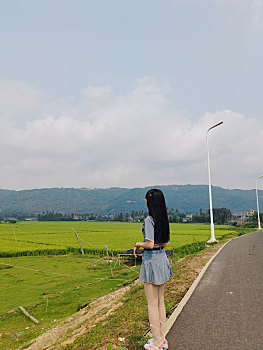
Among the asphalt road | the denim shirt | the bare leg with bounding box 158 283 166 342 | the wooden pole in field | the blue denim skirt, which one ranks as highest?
the denim shirt

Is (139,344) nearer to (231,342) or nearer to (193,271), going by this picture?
(231,342)

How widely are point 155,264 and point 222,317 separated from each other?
227 centimetres

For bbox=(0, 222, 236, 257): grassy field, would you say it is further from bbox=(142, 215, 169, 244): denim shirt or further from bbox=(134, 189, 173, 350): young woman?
bbox=(142, 215, 169, 244): denim shirt

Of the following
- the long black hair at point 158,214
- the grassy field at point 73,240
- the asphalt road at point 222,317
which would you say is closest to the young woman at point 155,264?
the long black hair at point 158,214

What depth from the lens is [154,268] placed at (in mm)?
3484

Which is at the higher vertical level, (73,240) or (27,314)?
(27,314)

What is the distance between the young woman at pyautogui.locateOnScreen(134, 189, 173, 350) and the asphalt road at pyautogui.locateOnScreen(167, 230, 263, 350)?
0.48m

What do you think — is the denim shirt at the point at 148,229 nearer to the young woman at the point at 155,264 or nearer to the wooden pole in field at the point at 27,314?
the young woman at the point at 155,264

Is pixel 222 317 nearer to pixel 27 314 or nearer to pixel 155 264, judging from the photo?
pixel 155 264

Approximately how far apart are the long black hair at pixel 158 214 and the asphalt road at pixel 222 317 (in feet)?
5.45

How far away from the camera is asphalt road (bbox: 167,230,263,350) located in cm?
375

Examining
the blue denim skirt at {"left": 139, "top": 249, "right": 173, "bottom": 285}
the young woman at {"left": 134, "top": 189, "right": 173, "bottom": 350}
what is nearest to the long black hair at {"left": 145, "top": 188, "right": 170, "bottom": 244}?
the young woman at {"left": 134, "top": 189, "right": 173, "bottom": 350}

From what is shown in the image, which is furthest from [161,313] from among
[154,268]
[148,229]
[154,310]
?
[148,229]

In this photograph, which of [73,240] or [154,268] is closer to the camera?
[154,268]
